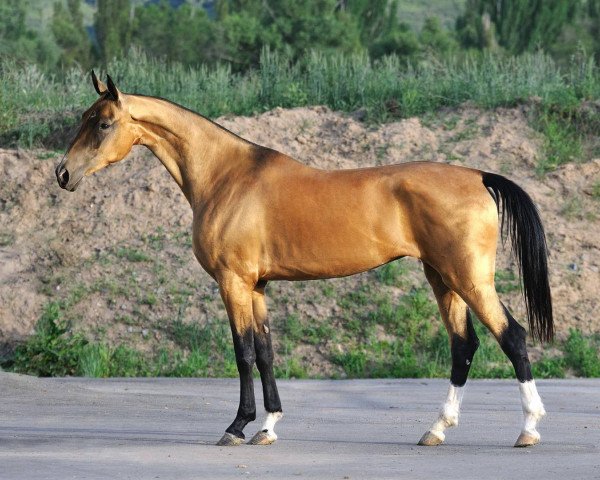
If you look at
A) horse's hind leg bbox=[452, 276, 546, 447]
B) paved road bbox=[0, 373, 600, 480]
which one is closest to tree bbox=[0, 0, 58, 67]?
paved road bbox=[0, 373, 600, 480]

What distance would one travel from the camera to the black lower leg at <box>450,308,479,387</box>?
Result: 8.59m

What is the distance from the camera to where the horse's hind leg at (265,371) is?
335 inches

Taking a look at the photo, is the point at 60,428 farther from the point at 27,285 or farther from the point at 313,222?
the point at 27,285

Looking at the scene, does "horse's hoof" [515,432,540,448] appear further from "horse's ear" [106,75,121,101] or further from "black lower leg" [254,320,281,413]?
"horse's ear" [106,75,121,101]

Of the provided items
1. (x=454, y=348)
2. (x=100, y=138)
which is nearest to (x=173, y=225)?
(x=100, y=138)

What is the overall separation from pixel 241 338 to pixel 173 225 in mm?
9447

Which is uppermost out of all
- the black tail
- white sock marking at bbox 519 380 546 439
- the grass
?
the black tail

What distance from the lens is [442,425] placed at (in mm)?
8492

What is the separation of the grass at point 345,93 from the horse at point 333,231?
35.6 feet

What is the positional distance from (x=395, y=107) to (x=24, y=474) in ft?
47.0

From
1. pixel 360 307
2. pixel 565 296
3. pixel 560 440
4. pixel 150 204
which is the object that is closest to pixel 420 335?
pixel 360 307

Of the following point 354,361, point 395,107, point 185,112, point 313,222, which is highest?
point 185,112

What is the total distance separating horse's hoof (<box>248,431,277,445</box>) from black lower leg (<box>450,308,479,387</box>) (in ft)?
4.62

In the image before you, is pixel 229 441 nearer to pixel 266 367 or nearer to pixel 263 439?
pixel 263 439
